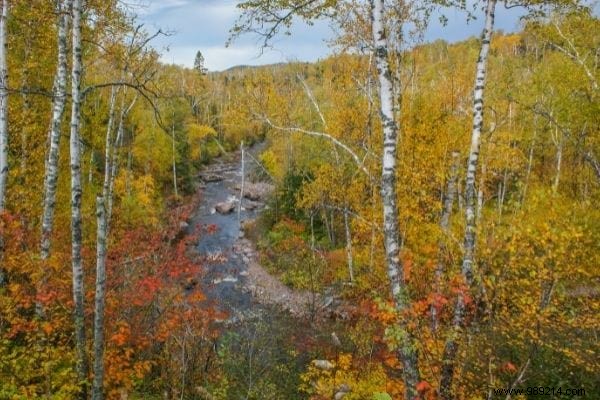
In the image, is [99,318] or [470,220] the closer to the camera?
[470,220]

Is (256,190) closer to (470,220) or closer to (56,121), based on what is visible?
(56,121)

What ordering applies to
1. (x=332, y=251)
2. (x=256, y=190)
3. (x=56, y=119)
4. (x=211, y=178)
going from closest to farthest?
(x=56, y=119) → (x=332, y=251) → (x=256, y=190) → (x=211, y=178)

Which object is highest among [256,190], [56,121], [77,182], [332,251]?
[56,121]

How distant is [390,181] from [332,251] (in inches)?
682

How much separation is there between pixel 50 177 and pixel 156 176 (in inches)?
1071

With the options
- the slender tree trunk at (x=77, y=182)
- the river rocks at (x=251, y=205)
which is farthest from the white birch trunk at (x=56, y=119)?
the river rocks at (x=251, y=205)

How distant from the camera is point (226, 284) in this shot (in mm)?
22141

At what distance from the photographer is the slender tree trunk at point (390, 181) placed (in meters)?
5.96

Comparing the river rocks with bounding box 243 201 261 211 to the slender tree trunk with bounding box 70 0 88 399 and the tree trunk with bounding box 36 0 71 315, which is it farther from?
the slender tree trunk with bounding box 70 0 88 399

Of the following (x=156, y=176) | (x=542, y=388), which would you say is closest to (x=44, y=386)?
(x=542, y=388)

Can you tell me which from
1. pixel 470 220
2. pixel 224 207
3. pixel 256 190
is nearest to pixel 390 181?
pixel 470 220

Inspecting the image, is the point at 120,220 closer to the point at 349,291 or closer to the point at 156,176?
the point at 349,291

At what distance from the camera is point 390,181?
6.14 m

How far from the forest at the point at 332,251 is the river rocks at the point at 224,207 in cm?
837
